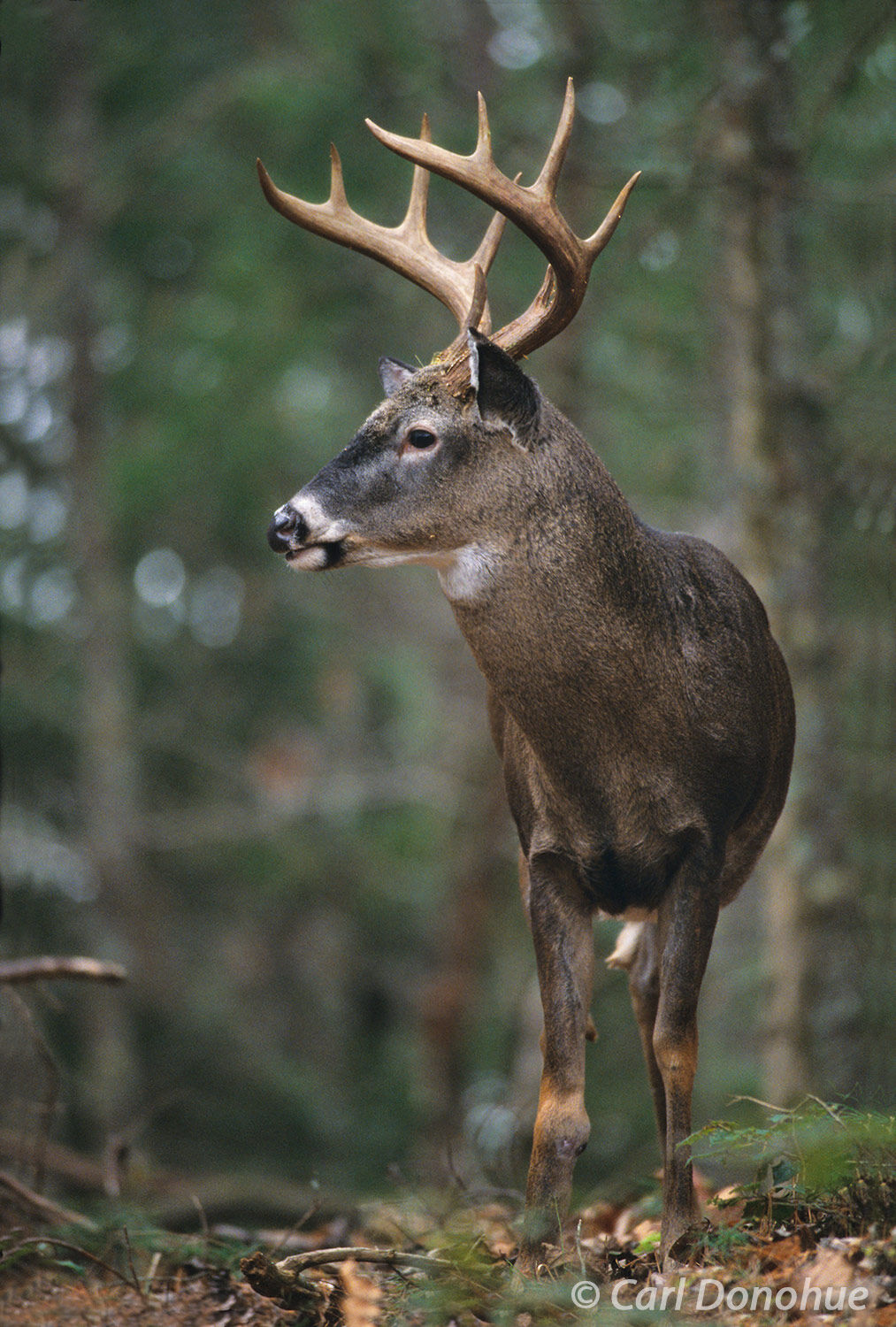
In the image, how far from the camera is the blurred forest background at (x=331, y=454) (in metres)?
9.36

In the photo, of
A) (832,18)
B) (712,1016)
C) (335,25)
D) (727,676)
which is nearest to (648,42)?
(832,18)

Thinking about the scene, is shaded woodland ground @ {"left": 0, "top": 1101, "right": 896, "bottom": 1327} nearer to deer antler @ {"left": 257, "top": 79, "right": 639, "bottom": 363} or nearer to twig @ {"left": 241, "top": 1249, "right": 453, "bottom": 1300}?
twig @ {"left": 241, "top": 1249, "right": 453, "bottom": 1300}

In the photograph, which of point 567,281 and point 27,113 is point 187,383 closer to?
point 27,113

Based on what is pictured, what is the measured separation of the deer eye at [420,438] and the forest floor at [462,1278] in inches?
94.7

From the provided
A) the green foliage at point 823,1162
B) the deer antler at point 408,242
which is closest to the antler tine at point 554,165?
the deer antler at point 408,242

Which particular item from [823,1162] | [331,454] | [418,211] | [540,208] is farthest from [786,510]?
[331,454]

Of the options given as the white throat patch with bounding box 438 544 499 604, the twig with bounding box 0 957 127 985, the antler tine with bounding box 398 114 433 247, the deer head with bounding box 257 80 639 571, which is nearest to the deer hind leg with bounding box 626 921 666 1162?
the white throat patch with bounding box 438 544 499 604

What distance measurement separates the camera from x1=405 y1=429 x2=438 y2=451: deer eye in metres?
4.67

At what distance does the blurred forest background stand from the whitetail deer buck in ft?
9.41

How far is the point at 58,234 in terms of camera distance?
13.8m

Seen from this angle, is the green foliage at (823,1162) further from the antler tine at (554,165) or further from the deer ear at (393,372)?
the antler tine at (554,165)

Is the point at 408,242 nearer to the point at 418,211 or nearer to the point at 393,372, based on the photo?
the point at 418,211

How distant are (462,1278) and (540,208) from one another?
3302 millimetres

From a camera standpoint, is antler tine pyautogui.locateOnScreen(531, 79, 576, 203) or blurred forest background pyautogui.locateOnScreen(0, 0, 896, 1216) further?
blurred forest background pyautogui.locateOnScreen(0, 0, 896, 1216)
